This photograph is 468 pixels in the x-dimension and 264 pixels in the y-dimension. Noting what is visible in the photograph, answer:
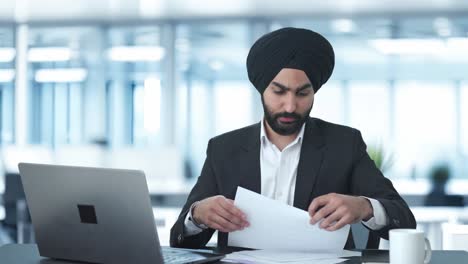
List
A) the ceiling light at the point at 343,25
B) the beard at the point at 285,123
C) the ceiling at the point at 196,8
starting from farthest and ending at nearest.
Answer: the ceiling light at the point at 343,25, the ceiling at the point at 196,8, the beard at the point at 285,123

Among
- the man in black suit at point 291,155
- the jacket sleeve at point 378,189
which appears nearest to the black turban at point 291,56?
the man in black suit at point 291,155

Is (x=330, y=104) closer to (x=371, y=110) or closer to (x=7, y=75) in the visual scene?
(x=371, y=110)

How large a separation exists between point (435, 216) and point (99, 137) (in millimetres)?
3778

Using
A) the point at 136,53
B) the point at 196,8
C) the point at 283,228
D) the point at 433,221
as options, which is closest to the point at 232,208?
the point at 283,228

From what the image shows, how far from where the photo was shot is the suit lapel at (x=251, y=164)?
7.88ft

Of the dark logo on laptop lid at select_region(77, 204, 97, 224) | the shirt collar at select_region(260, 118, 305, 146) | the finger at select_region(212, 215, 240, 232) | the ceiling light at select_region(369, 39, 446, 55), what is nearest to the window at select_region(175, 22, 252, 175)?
the ceiling light at select_region(369, 39, 446, 55)

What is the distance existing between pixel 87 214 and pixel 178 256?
240 millimetres

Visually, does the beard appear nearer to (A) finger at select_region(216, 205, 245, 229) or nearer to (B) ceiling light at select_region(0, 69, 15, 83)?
(A) finger at select_region(216, 205, 245, 229)

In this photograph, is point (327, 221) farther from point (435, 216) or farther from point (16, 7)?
point (16, 7)

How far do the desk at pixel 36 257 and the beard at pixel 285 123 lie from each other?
432 millimetres

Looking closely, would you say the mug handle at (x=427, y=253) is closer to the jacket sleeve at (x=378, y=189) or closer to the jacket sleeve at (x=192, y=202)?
the jacket sleeve at (x=378, y=189)

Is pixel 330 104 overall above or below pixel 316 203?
below

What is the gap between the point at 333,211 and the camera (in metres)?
1.98

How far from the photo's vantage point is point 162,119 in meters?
8.15
